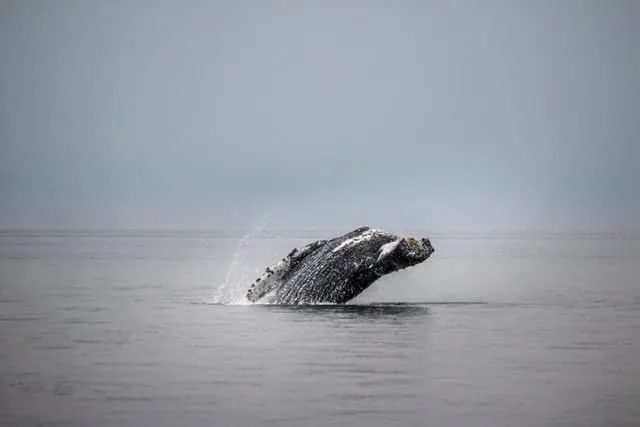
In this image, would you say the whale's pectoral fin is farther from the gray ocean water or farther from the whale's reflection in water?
the gray ocean water

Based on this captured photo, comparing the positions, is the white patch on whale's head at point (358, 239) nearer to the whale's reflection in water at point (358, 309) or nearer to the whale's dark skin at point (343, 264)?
the whale's dark skin at point (343, 264)

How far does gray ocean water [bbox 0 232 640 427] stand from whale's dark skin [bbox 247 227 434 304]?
646 millimetres

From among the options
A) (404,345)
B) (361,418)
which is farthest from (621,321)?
(361,418)

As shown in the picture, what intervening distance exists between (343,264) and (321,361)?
18.2 feet

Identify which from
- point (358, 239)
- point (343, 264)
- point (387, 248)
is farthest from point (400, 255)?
point (343, 264)

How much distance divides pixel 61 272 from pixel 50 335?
24.9 m

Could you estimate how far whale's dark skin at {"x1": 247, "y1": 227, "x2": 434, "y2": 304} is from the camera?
78.4ft

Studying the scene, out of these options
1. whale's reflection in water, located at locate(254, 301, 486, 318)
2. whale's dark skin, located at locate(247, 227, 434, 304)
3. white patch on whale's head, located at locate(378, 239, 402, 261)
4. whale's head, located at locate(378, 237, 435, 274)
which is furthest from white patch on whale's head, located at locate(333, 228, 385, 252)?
whale's reflection in water, located at locate(254, 301, 486, 318)

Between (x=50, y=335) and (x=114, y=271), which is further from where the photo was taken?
(x=114, y=271)

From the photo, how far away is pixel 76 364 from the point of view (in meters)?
18.6

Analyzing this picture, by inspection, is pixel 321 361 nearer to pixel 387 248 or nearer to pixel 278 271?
pixel 387 248

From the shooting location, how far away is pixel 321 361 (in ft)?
62.3

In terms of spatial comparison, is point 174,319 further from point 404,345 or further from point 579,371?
point 579,371

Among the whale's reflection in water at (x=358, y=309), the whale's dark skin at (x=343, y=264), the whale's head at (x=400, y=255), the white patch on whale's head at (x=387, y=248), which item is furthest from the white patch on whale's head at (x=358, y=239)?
Result: the whale's reflection in water at (x=358, y=309)
